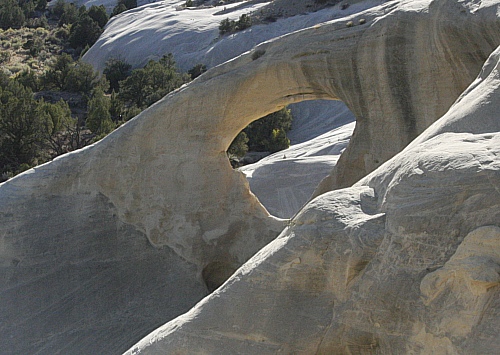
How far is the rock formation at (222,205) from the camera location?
464 cm

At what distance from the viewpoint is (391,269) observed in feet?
13.5

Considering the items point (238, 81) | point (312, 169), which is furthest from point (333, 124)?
point (238, 81)

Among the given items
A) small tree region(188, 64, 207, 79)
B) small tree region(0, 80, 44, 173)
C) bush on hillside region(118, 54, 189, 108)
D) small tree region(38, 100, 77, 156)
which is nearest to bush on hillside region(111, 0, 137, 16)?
small tree region(188, 64, 207, 79)

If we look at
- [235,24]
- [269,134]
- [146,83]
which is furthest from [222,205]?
[235,24]

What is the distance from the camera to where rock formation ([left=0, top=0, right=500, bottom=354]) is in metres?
4.64

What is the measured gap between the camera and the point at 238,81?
883cm

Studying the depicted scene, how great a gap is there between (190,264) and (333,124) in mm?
19832

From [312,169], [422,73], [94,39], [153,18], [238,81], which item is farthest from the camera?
[94,39]

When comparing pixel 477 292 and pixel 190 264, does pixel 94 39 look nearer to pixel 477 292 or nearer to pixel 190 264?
pixel 190 264

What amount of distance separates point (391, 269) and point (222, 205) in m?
5.30

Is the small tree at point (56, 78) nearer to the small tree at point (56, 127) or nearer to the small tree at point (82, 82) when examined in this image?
the small tree at point (82, 82)

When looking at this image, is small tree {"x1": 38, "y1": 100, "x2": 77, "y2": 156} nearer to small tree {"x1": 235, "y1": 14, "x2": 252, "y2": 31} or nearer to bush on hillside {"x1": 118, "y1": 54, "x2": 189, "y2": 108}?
bush on hillside {"x1": 118, "y1": 54, "x2": 189, "y2": 108}

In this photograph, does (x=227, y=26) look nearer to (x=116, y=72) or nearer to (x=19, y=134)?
(x=116, y=72)

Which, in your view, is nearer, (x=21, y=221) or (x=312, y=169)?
(x=21, y=221)
